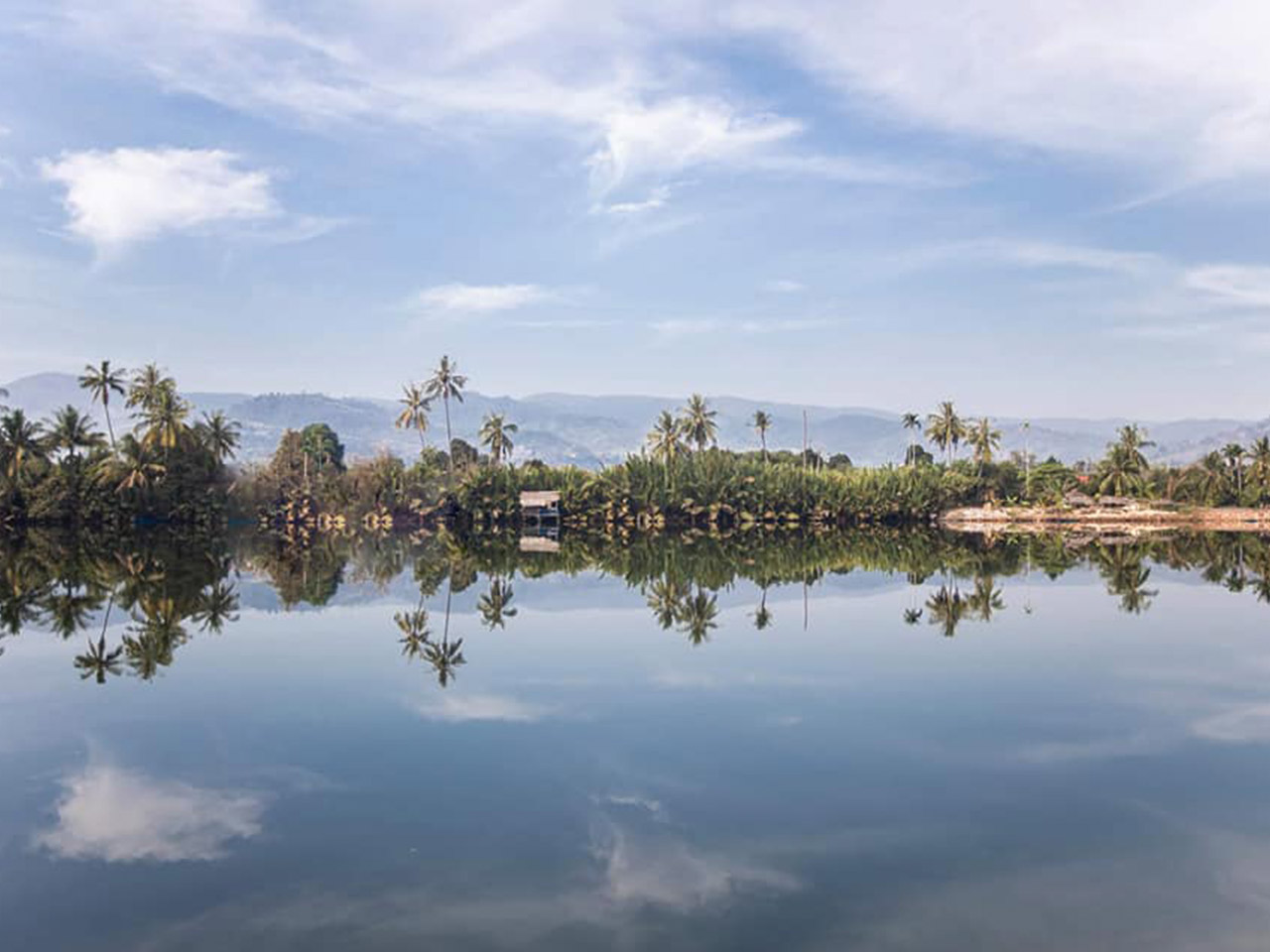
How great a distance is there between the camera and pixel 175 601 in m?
29.7

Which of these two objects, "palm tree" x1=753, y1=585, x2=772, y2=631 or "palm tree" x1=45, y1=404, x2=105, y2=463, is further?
"palm tree" x1=45, y1=404, x2=105, y2=463

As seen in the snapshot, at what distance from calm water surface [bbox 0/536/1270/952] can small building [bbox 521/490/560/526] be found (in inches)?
2040

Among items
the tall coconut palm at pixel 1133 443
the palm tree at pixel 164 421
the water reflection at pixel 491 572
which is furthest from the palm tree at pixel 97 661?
the tall coconut palm at pixel 1133 443

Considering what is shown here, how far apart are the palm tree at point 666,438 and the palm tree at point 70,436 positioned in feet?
131

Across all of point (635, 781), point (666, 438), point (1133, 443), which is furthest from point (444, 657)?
point (1133, 443)

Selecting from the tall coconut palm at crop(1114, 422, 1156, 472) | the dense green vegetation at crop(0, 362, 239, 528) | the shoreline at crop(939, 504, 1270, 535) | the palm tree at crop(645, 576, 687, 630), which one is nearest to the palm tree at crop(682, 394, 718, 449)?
the shoreline at crop(939, 504, 1270, 535)

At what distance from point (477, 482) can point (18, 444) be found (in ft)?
96.0

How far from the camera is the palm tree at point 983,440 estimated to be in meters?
92.9

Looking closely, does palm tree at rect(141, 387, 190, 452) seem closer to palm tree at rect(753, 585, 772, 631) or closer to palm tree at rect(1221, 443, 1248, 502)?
palm tree at rect(753, 585, 772, 631)

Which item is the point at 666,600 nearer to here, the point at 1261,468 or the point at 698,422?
the point at 698,422

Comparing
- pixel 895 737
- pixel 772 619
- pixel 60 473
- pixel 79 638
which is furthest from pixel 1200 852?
pixel 60 473

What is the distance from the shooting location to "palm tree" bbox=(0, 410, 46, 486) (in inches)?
2530

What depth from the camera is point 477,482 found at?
79.1m

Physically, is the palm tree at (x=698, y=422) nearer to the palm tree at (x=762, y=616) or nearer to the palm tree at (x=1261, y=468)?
the palm tree at (x=1261, y=468)
